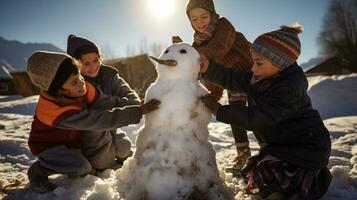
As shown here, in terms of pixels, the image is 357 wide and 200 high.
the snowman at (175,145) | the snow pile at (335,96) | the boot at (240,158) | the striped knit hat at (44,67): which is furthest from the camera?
the snow pile at (335,96)

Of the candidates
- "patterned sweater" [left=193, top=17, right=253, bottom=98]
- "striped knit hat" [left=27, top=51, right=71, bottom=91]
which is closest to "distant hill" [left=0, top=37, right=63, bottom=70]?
"patterned sweater" [left=193, top=17, right=253, bottom=98]

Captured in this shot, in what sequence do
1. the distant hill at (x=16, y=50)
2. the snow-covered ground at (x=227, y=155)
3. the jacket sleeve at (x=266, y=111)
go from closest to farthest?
the jacket sleeve at (x=266, y=111)
the snow-covered ground at (x=227, y=155)
the distant hill at (x=16, y=50)

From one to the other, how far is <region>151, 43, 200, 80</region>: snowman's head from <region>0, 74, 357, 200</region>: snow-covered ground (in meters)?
0.77

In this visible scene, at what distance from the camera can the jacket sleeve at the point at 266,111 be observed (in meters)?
2.05

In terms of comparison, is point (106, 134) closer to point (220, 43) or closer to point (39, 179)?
point (39, 179)

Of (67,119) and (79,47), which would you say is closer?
(67,119)

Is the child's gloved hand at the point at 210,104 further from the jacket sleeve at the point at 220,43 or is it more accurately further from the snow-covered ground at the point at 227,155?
the jacket sleeve at the point at 220,43

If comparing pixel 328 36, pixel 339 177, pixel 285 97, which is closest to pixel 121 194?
pixel 285 97

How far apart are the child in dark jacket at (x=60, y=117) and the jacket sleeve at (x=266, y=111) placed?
1.89 ft

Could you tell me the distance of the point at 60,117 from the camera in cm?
241

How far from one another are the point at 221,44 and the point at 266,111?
124cm

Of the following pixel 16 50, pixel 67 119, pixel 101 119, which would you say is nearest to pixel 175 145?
pixel 101 119

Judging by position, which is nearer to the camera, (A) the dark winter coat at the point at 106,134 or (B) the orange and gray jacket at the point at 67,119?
(B) the orange and gray jacket at the point at 67,119

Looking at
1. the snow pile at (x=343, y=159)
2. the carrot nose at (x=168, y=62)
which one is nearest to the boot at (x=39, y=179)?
the carrot nose at (x=168, y=62)
